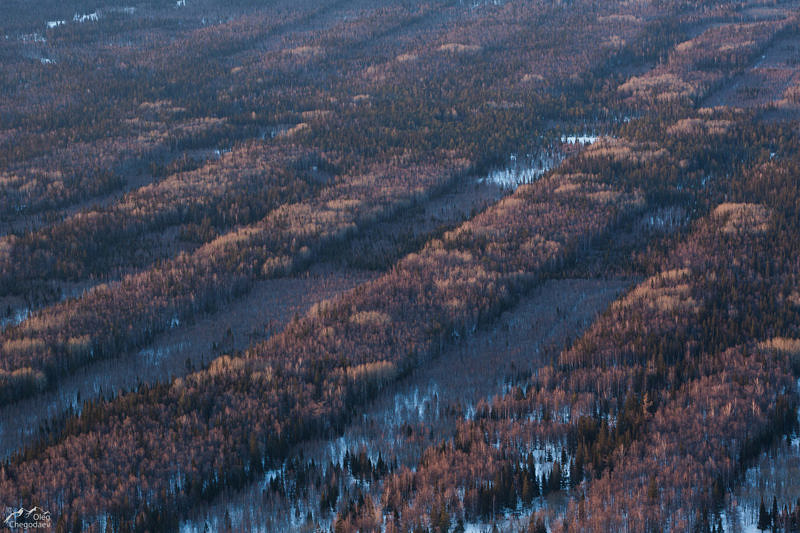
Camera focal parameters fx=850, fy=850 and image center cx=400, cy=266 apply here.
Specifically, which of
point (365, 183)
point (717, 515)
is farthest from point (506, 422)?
point (365, 183)

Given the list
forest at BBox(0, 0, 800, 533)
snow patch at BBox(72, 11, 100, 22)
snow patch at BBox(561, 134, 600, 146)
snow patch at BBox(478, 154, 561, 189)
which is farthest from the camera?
snow patch at BBox(72, 11, 100, 22)
